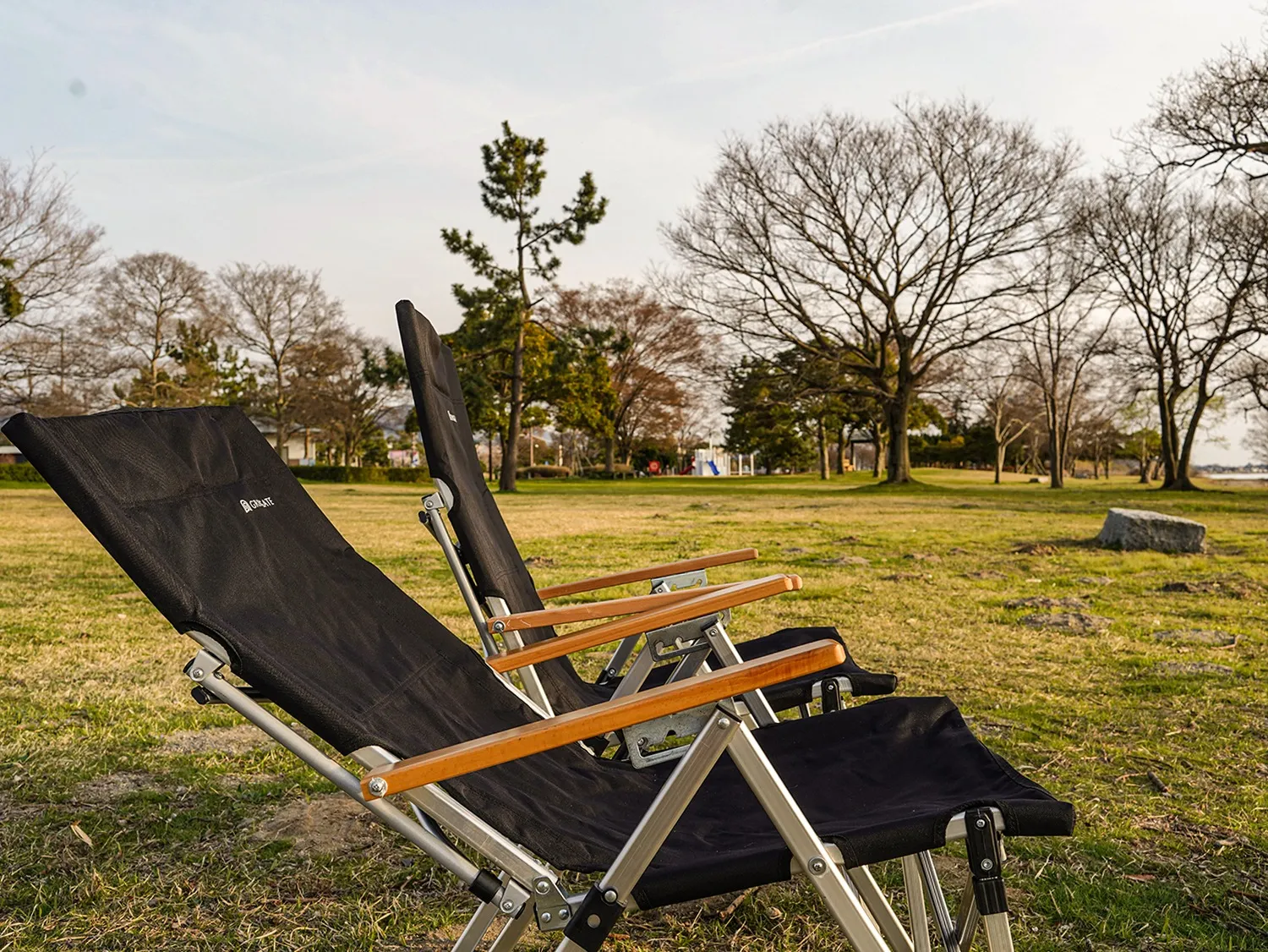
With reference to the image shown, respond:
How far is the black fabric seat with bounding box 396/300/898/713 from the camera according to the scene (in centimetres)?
228

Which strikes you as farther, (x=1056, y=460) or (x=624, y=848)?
(x=1056, y=460)

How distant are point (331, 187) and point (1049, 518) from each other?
41.2 feet

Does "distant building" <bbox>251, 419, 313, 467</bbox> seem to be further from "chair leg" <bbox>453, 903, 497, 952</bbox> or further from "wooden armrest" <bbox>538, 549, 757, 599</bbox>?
"chair leg" <bbox>453, 903, 497, 952</bbox>

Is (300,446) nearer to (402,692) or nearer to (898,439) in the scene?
(898,439)

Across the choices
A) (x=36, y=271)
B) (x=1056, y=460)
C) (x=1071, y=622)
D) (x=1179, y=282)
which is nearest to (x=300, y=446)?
(x=36, y=271)

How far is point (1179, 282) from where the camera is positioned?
953 inches

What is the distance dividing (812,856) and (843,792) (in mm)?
416

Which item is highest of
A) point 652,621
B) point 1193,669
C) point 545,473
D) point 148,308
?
point 148,308

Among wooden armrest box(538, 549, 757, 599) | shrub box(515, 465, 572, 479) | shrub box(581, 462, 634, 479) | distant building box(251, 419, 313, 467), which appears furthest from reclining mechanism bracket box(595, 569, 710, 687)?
shrub box(515, 465, 572, 479)

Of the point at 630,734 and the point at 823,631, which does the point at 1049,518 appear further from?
the point at 630,734

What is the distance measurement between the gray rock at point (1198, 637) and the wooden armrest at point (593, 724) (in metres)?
4.55

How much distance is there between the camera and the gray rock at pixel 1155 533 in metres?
8.83

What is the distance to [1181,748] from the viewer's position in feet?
10.5

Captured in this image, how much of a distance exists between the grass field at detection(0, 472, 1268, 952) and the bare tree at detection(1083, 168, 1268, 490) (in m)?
18.1
